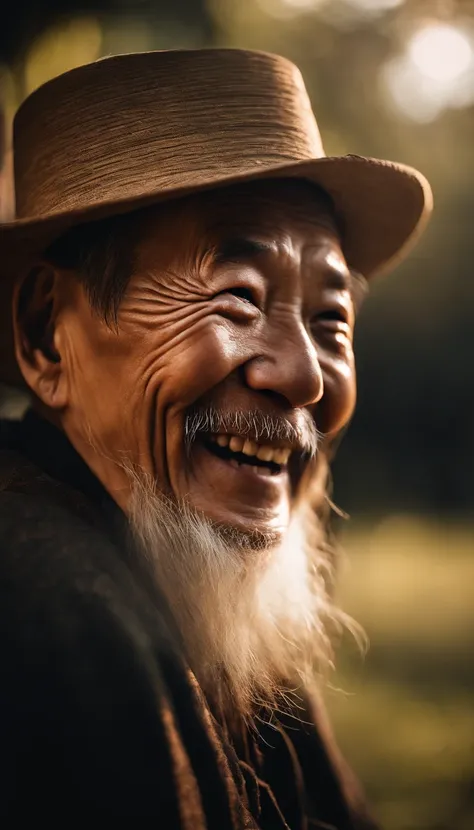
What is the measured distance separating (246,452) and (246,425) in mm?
65

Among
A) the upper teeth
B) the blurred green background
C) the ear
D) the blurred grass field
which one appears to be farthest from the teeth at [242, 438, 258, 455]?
the blurred grass field

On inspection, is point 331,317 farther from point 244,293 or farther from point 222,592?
point 222,592

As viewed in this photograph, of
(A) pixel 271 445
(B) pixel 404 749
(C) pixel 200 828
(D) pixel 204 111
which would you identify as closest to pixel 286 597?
(A) pixel 271 445

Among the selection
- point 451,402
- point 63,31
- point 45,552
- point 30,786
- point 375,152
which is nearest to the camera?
point 30,786

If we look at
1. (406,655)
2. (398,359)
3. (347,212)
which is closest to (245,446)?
(347,212)

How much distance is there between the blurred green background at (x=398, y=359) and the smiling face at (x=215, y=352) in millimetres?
899

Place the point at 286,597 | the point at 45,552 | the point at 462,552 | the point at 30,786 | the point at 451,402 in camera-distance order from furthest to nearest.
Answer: the point at 451,402 < the point at 462,552 < the point at 286,597 < the point at 45,552 < the point at 30,786

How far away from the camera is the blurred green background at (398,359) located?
2133 millimetres

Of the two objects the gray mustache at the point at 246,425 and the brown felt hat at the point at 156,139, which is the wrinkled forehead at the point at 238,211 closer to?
the brown felt hat at the point at 156,139

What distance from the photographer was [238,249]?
1.33 meters

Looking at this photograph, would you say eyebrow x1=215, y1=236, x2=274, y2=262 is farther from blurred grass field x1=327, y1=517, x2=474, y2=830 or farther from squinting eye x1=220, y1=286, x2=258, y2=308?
blurred grass field x1=327, y1=517, x2=474, y2=830

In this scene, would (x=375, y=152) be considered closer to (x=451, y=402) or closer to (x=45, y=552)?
(x=451, y=402)

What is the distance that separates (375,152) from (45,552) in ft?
6.63

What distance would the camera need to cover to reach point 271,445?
1403 millimetres
